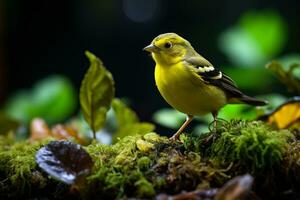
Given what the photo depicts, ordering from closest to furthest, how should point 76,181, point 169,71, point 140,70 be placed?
point 76,181
point 169,71
point 140,70

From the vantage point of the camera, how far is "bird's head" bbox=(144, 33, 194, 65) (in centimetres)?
202

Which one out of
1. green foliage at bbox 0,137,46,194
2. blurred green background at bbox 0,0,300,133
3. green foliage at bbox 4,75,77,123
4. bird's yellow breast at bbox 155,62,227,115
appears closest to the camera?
green foliage at bbox 0,137,46,194

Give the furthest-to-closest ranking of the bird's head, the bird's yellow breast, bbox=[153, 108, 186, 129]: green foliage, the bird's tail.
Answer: bbox=[153, 108, 186, 129]: green foliage < the bird's tail < the bird's head < the bird's yellow breast

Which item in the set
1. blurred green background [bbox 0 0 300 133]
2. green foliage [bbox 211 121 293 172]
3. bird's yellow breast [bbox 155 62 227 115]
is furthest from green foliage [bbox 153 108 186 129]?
blurred green background [bbox 0 0 300 133]

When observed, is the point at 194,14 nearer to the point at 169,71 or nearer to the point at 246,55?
the point at 246,55

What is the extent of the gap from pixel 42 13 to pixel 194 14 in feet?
7.39

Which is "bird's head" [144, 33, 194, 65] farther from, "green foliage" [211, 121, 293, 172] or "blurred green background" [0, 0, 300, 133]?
"blurred green background" [0, 0, 300, 133]

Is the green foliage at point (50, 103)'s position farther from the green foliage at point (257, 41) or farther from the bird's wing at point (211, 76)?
the bird's wing at point (211, 76)

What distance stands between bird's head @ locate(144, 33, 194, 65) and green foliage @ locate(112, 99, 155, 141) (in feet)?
1.06

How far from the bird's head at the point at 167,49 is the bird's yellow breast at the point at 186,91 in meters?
0.06

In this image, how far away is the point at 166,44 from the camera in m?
2.05

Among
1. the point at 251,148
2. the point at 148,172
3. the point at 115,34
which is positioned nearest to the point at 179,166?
the point at 148,172

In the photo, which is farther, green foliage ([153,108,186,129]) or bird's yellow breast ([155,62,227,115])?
green foliage ([153,108,186,129])

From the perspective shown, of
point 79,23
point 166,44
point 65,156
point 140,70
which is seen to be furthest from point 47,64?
point 65,156
